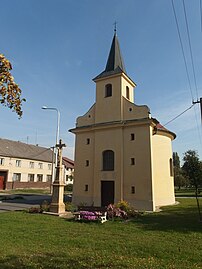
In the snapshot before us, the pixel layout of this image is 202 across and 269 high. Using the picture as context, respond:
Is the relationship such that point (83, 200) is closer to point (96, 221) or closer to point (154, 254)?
point (96, 221)

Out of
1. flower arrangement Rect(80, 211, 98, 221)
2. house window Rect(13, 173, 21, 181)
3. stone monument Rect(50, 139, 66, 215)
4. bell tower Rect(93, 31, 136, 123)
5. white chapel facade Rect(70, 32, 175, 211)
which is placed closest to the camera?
flower arrangement Rect(80, 211, 98, 221)

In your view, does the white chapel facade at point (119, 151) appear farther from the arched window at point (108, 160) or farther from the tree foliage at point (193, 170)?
the tree foliage at point (193, 170)

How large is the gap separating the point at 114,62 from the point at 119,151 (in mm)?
9400

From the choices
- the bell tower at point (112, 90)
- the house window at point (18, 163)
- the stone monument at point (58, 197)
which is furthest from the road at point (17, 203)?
the house window at point (18, 163)

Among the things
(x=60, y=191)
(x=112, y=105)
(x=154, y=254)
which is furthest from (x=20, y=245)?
(x=112, y=105)

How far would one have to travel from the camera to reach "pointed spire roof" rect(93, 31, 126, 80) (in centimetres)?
2222

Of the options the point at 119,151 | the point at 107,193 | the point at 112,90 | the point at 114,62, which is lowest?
the point at 107,193

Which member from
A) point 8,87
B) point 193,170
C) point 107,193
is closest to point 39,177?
point 107,193

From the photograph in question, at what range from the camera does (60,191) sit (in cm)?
1577

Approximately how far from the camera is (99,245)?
778cm

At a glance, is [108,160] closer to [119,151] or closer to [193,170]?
[119,151]

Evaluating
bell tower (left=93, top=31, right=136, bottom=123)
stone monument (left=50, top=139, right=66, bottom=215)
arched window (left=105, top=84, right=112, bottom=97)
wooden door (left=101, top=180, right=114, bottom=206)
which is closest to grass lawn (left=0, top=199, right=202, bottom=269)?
stone monument (left=50, top=139, right=66, bottom=215)

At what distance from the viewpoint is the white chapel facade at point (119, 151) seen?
61.3 ft

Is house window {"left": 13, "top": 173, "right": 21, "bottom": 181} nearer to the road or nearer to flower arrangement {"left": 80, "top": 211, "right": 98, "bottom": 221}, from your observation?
the road
